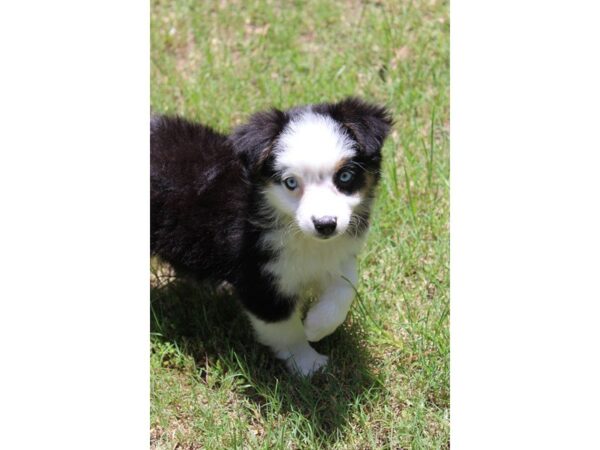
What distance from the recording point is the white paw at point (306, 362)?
4188mm

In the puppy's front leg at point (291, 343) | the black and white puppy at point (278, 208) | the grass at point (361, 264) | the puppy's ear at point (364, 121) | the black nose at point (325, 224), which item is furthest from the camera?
the puppy's front leg at point (291, 343)

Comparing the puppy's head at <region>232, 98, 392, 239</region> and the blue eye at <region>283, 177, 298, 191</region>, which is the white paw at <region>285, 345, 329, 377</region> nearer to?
the puppy's head at <region>232, 98, 392, 239</region>

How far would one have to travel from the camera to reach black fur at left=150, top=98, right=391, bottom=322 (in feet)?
12.2

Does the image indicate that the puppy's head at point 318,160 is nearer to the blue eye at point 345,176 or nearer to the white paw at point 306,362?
the blue eye at point 345,176

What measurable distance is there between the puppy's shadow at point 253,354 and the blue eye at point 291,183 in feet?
3.43

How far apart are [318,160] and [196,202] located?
1042mm

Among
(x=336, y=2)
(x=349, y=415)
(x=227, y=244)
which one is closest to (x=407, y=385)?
(x=349, y=415)

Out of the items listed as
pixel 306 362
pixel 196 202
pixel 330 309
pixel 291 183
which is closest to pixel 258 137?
pixel 291 183

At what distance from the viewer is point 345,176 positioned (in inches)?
141

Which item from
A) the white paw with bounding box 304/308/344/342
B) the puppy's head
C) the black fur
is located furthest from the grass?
the puppy's head

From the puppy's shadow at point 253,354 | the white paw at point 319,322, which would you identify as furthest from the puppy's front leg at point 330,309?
the puppy's shadow at point 253,354

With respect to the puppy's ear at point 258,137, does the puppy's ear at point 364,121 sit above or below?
above

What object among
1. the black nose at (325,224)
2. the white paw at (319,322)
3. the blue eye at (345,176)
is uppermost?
the blue eye at (345,176)

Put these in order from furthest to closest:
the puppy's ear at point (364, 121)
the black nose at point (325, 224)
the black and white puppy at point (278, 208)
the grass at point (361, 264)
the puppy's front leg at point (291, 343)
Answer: the puppy's front leg at point (291, 343)
the grass at point (361, 264)
the puppy's ear at point (364, 121)
the black and white puppy at point (278, 208)
the black nose at point (325, 224)
